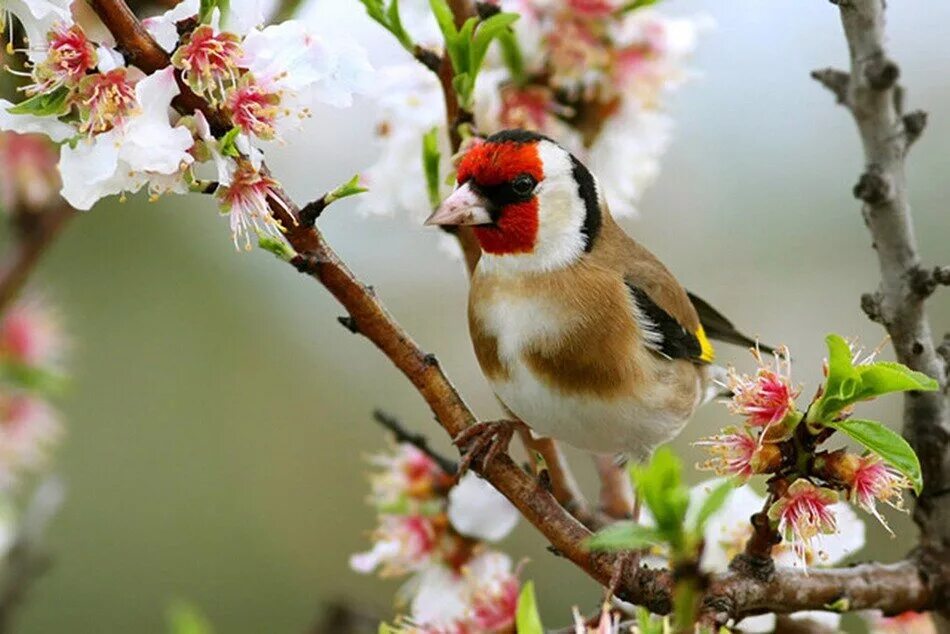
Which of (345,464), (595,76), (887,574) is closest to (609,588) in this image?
(887,574)

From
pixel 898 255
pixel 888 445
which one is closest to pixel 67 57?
pixel 888 445

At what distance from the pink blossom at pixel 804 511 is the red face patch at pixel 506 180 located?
1.69 ft

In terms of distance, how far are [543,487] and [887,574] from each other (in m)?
0.35

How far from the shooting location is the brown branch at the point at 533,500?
998 millimetres

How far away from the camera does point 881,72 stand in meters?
1.23

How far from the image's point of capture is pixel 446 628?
129cm

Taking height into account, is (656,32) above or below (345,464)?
above

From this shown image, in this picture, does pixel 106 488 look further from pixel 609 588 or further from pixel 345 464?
pixel 609 588

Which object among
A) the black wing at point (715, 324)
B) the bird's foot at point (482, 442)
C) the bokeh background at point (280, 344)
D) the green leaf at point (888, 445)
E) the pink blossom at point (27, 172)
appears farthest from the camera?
the bokeh background at point (280, 344)

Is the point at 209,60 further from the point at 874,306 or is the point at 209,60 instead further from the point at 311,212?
the point at 874,306

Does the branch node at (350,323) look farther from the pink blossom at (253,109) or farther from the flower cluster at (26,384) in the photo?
the flower cluster at (26,384)

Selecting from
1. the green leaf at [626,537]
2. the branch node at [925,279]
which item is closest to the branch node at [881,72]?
the branch node at [925,279]

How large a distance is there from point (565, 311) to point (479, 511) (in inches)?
9.3

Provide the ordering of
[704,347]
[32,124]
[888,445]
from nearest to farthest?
[888,445] < [32,124] < [704,347]
